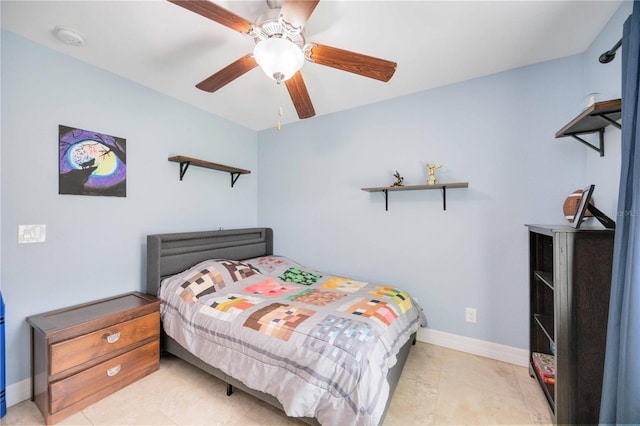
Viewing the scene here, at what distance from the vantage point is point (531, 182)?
2199mm

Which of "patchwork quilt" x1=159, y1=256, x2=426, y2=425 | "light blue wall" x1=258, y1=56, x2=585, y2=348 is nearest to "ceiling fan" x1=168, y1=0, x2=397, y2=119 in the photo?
"light blue wall" x1=258, y1=56, x2=585, y2=348

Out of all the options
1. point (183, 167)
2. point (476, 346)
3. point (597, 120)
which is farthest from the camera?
point (183, 167)

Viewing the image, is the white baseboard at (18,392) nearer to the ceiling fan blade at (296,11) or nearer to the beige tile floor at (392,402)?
the beige tile floor at (392,402)

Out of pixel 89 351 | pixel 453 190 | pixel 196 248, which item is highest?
pixel 453 190

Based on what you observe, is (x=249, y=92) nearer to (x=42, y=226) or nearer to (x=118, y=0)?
(x=118, y=0)

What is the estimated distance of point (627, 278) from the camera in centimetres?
112

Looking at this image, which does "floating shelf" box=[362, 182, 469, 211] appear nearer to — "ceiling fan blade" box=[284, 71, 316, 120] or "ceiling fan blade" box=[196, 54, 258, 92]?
"ceiling fan blade" box=[284, 71, 316, 120]

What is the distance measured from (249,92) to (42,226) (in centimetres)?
197

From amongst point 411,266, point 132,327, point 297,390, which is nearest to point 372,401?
point 297,390

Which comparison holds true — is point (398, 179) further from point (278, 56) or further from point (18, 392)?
point (18, 392)

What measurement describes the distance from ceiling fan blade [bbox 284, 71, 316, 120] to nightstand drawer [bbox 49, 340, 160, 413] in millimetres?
2192

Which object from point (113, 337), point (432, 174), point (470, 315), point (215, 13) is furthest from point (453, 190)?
point (113, 337)

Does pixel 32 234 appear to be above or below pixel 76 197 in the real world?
below

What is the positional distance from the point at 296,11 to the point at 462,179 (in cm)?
199
